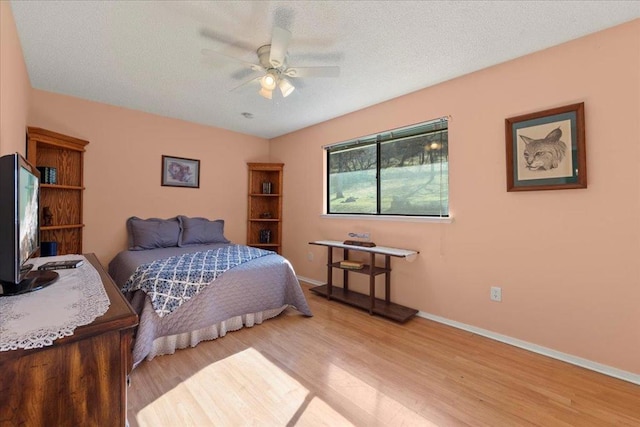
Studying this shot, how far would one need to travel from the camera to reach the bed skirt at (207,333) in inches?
82.7

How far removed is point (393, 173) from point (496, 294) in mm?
1614

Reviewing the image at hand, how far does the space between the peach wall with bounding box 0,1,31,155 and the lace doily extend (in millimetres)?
1106

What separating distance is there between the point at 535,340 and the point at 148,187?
14.4ft

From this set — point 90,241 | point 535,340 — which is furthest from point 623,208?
point 90,241

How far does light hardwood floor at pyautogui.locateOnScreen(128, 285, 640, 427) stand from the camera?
1500 mm

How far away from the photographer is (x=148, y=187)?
3637 millimetres

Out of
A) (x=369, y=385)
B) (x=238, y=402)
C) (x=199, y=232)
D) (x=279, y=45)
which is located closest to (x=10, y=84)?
(x=279, y=45)

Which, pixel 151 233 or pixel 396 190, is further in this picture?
pixel 151 233

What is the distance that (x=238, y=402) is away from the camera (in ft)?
5.28

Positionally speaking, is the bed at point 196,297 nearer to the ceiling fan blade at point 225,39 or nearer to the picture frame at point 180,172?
the picture frame at point 180,172

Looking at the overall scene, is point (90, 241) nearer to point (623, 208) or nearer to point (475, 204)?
point (475, 204)

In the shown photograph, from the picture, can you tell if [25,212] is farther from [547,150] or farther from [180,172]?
[547,150]

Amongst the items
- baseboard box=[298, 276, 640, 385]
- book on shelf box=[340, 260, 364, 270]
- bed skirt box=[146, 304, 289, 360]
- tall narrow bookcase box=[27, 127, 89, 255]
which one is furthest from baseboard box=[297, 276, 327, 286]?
tall narrow bookcase box=[27, 127, 89, 255]

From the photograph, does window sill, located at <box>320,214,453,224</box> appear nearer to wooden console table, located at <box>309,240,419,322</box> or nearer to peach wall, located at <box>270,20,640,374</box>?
peach wall, located at <box>270,20,640,374</box>
